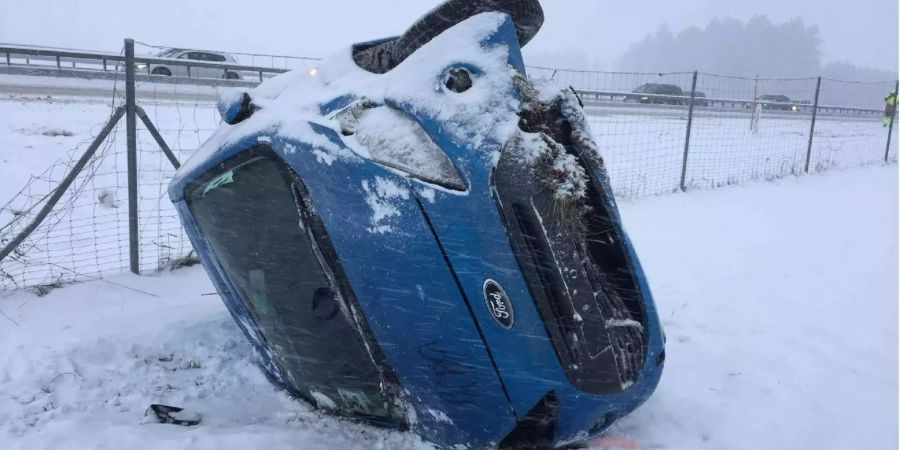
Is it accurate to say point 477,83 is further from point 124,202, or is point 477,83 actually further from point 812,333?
point 124,202

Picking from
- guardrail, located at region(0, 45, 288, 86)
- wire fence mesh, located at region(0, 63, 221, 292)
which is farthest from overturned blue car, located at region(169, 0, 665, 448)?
guardrail, located at region(0, 45, 288, 86)

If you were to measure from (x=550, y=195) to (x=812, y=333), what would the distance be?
2.86 metres

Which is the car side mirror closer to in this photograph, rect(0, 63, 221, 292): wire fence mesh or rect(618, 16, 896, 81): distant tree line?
rect(0, 63, 221, 292): wire fence mesh

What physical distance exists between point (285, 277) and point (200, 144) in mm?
4883

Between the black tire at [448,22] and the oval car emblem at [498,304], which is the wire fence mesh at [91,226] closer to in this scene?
the black tire at [448,22]

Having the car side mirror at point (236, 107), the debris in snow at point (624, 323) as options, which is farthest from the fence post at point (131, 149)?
the debris in snow at point (624, 323)

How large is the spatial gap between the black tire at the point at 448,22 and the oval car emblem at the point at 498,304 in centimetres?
105

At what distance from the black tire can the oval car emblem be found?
1049 mm

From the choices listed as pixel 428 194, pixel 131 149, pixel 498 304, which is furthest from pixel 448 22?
pixel 131 149

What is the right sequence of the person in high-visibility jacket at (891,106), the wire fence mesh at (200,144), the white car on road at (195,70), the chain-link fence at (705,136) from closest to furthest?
the wire fence mesh at (200,144) → the chain-link fence at (705,136) → the white car on road at (195,70) → the person in high-visibility jacket at (891,106)

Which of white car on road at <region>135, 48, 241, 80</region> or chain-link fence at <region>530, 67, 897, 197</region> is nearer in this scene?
chain-link fence at <region>530, 67, 897, 197</region>

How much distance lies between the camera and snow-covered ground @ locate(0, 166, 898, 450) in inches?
108

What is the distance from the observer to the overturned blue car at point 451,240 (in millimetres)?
2062

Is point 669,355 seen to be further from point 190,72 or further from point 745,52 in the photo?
point 745,52
